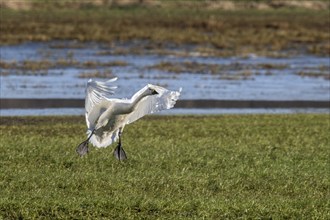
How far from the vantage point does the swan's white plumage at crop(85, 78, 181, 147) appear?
476 inches

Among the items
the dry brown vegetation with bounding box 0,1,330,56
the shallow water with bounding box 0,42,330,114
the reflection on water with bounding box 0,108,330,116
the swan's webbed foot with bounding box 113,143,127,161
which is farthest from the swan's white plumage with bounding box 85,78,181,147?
the dry brown vegetation with bounding box 0,1,330,56

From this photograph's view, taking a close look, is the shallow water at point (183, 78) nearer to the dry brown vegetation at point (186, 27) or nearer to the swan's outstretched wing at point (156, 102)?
the dry brown vegetation at point (186, 27)

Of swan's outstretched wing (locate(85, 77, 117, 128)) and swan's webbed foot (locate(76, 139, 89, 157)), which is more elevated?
swan's outstretched wing (locate(85, 77, 117, 128))

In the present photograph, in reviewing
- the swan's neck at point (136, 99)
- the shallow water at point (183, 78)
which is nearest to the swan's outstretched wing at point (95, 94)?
the swan's neck at point (136, 99)

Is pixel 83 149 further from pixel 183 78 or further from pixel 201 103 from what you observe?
pixel 183 78

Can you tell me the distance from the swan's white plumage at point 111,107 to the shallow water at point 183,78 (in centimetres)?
1275

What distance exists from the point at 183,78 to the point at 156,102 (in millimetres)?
19257

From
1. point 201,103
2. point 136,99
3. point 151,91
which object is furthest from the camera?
point 201,103

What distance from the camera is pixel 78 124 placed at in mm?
19594

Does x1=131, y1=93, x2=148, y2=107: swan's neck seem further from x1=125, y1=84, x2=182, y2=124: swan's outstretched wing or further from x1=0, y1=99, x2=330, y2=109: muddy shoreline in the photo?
x1=0, y1=99, x2=330, y2=109: muddy shoreline

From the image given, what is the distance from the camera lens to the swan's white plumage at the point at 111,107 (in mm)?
12078

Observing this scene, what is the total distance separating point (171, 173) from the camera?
13.0 m

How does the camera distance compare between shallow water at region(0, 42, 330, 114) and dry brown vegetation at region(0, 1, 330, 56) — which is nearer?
shallow water at region(0, 42, 330, 114)

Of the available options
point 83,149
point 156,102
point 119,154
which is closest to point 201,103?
point 119,154
